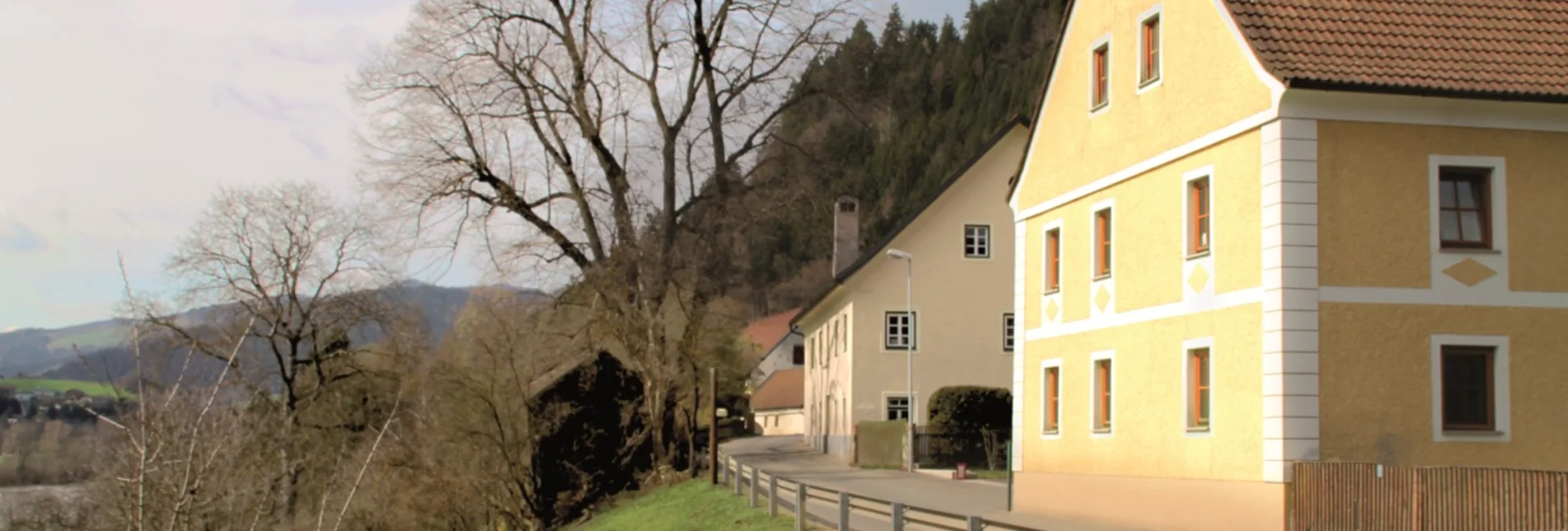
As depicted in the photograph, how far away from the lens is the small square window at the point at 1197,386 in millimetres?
21328

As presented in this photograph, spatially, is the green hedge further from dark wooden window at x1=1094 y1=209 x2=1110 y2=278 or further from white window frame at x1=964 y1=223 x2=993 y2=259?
dark wooden window at x1=1094 y1=209 x2=1110 y2=278

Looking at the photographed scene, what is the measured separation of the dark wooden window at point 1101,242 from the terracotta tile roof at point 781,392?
186 feet

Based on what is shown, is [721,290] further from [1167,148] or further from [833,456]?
[1167,148]

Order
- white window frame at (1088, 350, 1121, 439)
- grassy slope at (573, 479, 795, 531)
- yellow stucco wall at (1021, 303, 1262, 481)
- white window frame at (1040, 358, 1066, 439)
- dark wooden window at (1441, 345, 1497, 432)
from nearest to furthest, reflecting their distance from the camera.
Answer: dark wooden window at (1441, 345, 1497, 432) < yellow stucco wall at (1021, 303, 1262, 481) < white window frame at (1088, 350, 1121, 439) < grassy slope at (573, 479, 795, 531) < white window frame at (1040, 358, 1066, 439)

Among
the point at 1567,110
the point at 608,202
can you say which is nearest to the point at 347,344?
the point at 608,202

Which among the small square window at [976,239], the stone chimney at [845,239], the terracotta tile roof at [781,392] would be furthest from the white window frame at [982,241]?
the terracotta tile roof at [781,392]

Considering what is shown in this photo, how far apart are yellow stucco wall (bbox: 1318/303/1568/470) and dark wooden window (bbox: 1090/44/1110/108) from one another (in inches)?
275

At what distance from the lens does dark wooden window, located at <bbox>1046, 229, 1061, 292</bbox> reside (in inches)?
1079

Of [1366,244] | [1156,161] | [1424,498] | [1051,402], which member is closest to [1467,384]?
[1366,244]

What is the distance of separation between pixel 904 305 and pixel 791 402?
118ft

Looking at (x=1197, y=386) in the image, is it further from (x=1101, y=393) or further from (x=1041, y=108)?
(x=1041, y=108)

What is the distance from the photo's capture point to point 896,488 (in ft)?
112

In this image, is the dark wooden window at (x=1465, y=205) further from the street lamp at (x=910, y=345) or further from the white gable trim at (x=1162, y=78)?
the street lamp at (x=910, y=345)

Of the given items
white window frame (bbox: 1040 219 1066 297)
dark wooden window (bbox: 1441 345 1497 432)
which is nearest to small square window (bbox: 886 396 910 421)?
white window frame (bbox: 1040 219 1066 297)
